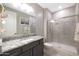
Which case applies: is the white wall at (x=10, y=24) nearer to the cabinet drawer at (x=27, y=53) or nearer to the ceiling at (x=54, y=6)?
the cabinet drawer at (x=27, y=53)

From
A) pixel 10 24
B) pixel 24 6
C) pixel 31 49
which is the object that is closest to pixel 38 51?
pixel 31 49

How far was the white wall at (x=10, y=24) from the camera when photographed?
175cm

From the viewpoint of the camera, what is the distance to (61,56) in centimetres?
185

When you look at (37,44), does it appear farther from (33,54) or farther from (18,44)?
(18,44)

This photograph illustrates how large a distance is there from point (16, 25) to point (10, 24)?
0.10 metres

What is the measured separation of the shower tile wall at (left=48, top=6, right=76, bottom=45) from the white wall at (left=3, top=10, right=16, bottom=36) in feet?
2.03

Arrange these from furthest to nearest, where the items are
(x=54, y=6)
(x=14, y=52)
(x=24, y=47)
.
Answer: (x=54, y=6) → (x=24, y=47) → (x=14, y=52)

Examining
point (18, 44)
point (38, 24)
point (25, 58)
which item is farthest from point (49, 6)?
point (25, 58)

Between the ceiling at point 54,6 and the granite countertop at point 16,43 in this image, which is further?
the ceiling at point 54,6

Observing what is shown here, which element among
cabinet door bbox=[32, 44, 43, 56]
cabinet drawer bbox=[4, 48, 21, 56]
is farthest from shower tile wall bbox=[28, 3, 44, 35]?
cabinet drawer bbox=[4, 48, 21, 56]

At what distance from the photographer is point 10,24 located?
176cm

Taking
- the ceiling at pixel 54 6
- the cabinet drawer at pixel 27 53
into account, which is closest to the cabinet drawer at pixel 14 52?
the cabinet drawer at pixel 27 53

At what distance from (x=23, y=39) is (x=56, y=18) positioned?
0.68 m

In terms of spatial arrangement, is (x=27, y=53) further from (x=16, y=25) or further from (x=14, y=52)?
(x=16, y=25)
